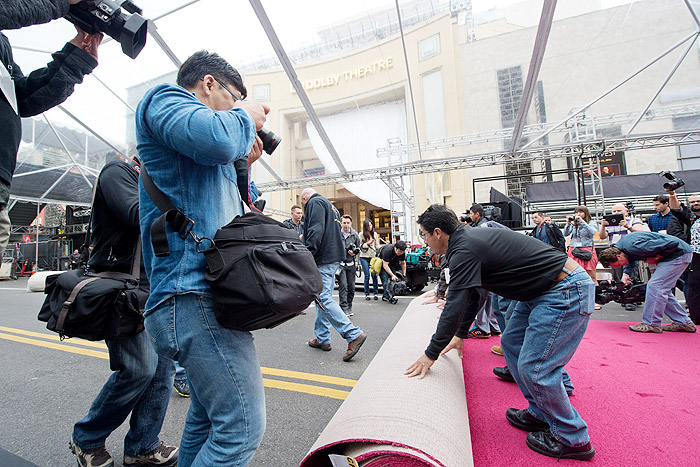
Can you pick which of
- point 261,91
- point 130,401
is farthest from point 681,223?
point 261,91

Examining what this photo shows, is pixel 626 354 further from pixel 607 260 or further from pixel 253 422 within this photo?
pixel 253 422

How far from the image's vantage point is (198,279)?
95 cm

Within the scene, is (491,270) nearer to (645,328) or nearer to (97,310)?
(97,310)

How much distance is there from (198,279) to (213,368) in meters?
0.25

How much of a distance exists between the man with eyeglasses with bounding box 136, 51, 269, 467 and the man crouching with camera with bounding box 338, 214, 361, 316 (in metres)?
3.77

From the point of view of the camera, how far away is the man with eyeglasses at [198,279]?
0.89m

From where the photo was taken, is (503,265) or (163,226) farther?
(503,265)

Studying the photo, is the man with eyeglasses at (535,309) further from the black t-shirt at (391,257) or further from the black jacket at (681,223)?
the black t-shirt at (391,257)

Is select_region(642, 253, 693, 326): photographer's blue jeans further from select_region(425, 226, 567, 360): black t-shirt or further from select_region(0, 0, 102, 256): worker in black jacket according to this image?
select_region(0, 0, 102, 256): worker in black jacket

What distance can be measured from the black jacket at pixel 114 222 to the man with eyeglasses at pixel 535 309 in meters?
1.51

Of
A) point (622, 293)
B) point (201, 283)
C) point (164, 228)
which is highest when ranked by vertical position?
point (164, 228)

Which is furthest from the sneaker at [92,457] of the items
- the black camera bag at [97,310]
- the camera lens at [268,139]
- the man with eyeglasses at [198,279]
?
the camera lens at [268,139]

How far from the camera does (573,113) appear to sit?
860cm

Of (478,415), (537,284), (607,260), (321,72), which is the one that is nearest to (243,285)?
(537,284)
